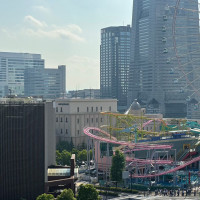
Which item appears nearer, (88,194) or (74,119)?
(88,194)

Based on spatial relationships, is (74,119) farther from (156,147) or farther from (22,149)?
(22,149)

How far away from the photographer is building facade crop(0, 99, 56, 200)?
5444 cm

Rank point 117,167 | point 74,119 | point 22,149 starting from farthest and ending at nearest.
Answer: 1. point 74,119
2. point 117,167
3. point 22,149

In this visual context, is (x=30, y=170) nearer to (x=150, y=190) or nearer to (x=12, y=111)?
(x=12, y=111)

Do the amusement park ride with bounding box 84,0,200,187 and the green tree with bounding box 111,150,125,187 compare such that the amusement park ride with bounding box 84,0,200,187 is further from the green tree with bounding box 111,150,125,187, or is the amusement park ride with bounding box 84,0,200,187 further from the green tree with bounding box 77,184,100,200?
the green tree with bounding box 77,184,100,200

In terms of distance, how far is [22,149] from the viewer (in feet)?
182

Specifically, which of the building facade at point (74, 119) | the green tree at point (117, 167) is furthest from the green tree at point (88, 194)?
the building facade at point (74, 119)

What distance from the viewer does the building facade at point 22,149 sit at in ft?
179

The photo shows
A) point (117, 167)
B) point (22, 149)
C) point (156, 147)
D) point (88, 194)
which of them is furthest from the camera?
point (156, 147)

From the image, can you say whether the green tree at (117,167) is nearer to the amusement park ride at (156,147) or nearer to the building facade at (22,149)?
the amusement park ride at (156,147)

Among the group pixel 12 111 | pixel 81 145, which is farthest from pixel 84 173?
pixel 12 111

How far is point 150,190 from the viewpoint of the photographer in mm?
68812

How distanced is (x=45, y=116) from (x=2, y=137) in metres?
6.15

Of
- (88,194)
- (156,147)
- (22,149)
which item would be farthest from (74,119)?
(88,194)
